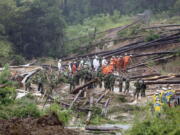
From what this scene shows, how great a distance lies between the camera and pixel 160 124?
1280cm

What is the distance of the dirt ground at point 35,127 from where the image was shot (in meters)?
14.5

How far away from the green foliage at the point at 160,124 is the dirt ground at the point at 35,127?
9.72 ft

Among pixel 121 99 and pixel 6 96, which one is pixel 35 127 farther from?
pixel 121 99

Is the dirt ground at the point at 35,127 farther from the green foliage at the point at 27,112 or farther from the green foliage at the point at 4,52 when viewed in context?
the green foliage at the point at 4,52

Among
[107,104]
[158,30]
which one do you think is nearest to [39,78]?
[107,104]

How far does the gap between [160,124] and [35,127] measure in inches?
201

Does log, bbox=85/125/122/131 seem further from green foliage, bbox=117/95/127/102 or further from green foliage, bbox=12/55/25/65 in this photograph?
green foliage, bbox=12/55/25/65

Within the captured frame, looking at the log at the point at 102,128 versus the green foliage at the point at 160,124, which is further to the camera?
the log at the point at 102,128

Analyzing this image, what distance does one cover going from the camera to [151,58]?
34.9 m

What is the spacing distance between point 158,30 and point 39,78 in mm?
20334

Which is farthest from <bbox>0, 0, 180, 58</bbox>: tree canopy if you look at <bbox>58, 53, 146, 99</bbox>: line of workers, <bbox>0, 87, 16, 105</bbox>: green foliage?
<bbox>0, 87, 16, 105</bbox>: green foliage

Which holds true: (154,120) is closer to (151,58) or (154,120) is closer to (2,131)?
(2,131)

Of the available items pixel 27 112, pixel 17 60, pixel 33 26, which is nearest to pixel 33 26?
pixel 33 26

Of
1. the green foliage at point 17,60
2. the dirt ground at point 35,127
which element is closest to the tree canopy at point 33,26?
the green foliage at point 17,60
